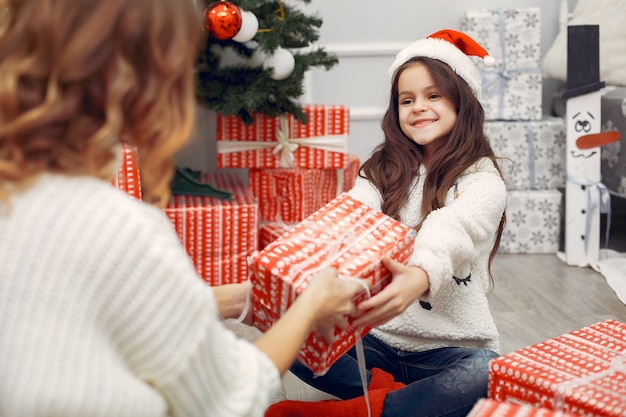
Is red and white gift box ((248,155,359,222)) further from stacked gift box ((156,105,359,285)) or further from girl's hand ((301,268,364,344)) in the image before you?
girl's hand ((301,268,364,344))

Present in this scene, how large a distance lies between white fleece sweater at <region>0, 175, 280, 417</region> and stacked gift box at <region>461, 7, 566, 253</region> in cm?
225

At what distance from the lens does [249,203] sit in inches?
85.7

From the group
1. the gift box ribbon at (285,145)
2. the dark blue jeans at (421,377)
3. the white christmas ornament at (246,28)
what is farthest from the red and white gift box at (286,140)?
the dark blue jeans at (421,377)

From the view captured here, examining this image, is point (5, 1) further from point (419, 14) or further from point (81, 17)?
Result: point (419, 14)

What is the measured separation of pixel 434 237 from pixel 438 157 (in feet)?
1.07

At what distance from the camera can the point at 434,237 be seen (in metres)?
1.25

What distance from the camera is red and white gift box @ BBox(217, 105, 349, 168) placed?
2.30 metres

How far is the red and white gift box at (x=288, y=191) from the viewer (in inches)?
91.4

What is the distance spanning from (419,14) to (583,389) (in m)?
2.30

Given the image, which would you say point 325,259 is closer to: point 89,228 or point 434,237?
point 434,237

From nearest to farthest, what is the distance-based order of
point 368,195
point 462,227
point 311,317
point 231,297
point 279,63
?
point 311,317 < point 231,297 < point 462,227 < point 368,195 < point 279,63

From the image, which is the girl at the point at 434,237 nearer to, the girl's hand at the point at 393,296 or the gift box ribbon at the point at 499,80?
the girl's hand at the point at 393,296

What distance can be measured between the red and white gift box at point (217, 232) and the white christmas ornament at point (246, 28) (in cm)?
48

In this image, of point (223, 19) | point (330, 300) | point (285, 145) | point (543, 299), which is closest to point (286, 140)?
point (285, 145)
